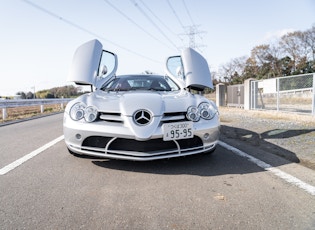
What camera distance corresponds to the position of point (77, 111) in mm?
3172

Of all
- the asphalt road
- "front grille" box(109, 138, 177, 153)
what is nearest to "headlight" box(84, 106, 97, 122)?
"front grille" box(109, 138, 177, 153)

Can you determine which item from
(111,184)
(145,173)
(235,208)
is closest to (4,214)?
(111,184)

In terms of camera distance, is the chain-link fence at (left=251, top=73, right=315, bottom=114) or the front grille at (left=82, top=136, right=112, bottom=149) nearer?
the front grille at (left=82, top=136, right=112, bottom=149)

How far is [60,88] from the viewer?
96.6 metres

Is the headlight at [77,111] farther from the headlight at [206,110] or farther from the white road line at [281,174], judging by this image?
the white road line at [281,174]

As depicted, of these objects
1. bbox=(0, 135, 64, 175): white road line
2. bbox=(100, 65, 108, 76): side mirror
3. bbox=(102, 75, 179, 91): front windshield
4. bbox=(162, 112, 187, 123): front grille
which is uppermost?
bbox=(100, 65, 108, 76): side mirror

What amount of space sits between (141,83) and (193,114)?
5.51 feet

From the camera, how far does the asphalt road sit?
1901 mm

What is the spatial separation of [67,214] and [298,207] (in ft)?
6.12

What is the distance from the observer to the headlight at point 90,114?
3.05 m

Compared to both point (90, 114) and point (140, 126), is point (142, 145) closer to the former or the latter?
point (140, 126)

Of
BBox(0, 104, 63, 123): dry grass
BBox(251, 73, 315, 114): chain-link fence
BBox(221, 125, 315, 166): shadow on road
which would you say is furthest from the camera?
BBox(0, 104, 63, 123): dry grass

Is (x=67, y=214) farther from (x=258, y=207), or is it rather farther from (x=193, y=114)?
(x=193, y=114)

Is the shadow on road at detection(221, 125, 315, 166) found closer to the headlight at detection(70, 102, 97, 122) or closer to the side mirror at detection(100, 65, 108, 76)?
the side mirror at detection(100, 65, 108, 76)
